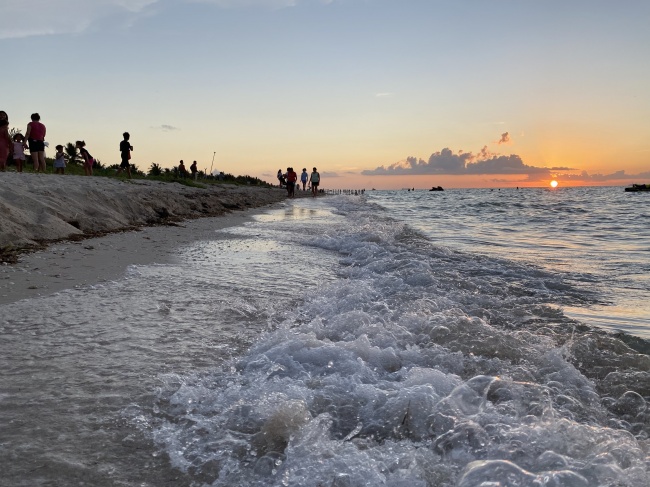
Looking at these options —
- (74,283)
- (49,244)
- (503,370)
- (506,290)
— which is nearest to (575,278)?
(506,290)


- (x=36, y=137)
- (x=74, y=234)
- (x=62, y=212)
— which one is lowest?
(x=74, y=234)

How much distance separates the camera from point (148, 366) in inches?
103

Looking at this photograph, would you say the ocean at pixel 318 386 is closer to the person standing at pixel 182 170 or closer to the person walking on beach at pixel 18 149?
the person walking on beach at pixel 18 149

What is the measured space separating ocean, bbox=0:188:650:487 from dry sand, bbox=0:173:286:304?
0.49m

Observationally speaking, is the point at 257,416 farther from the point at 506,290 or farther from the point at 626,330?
the point at 506,290

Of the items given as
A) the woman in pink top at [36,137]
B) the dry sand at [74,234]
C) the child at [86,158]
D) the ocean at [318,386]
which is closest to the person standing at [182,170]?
the child at [86,158]

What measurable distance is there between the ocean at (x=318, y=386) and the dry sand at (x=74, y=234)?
490mm

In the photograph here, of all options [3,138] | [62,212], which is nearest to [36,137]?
[3,138]

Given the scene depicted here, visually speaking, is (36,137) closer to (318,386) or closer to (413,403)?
(318,386)

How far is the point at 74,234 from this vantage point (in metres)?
6.97

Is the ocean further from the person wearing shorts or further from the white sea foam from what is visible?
the person wearing shorts

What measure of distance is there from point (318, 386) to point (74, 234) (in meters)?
5.88

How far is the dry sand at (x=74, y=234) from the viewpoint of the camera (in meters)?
4.61

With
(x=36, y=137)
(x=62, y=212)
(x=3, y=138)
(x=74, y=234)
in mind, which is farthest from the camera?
(x=36, y=137)
